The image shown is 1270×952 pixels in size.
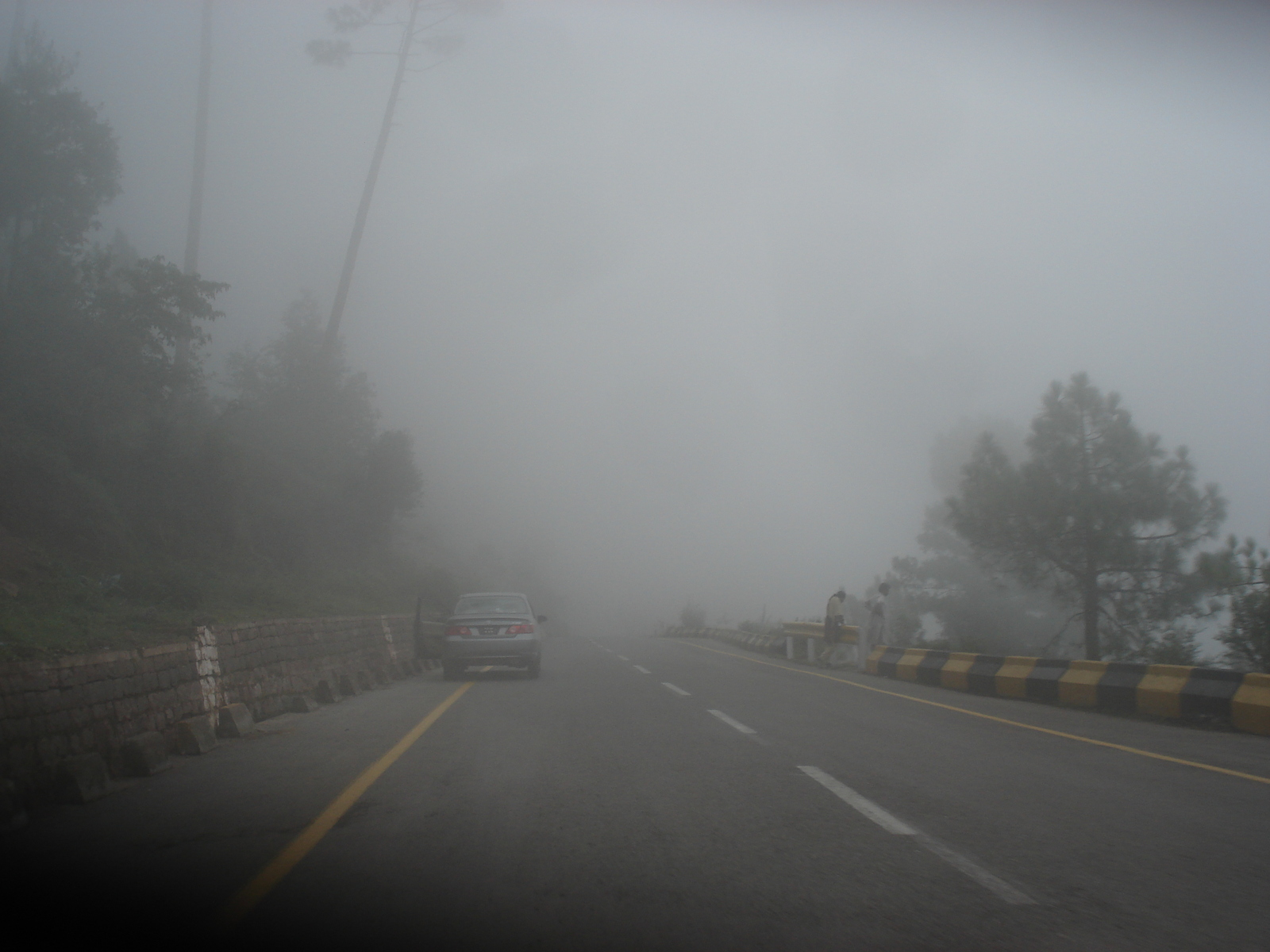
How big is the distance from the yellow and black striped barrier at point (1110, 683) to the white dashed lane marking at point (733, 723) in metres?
5.64

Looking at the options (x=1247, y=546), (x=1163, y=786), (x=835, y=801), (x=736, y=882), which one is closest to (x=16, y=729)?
(x=736, y=882)

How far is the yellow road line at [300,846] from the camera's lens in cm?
406

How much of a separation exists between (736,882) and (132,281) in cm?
2657

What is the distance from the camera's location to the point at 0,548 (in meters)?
17.3

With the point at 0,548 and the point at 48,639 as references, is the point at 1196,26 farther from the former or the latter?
the point at 0,548

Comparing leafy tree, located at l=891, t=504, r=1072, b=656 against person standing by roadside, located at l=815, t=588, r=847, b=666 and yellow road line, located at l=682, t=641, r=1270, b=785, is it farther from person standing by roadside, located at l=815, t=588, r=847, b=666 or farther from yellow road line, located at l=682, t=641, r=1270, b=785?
yellow road line, located at l=682, t=641, r=1270, b=785

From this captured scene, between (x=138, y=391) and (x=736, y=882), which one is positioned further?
(x=138, y=391)

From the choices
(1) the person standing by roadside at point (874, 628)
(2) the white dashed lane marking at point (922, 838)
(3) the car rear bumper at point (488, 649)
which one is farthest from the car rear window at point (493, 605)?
(2) the white dashed lane marking at point (922, 838)

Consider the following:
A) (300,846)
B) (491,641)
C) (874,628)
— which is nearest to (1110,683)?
(874,628)

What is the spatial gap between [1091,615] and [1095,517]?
2.79 metres

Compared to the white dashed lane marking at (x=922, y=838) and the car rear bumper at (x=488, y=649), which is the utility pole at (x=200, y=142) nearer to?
the car rear bumper at (x=488, y=649)

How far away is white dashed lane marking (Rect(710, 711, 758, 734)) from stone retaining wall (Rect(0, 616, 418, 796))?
5691 millimetres

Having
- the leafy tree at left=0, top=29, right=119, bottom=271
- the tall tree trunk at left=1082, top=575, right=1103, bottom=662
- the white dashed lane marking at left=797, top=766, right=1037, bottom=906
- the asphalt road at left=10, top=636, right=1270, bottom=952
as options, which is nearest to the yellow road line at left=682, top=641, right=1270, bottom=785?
the asphalt road at left=10, top=636, right=1270, bottom=952

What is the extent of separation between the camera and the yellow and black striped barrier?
10242mm
